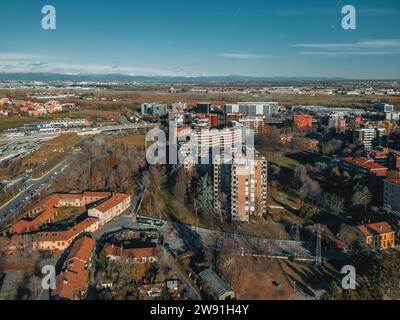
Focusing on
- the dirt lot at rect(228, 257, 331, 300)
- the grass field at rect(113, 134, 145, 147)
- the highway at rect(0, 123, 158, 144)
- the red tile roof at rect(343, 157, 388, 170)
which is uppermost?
the highway at rect(0, 123, 158, 144)

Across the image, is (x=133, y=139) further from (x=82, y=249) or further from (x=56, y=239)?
(x=82, y=249)

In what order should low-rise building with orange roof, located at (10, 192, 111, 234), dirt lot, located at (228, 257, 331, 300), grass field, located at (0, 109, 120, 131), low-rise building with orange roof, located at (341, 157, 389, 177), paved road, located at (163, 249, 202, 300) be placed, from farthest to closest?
grass field, located at (0, 109, 120, 131)
low-rise building with orange roof, located at (341, 157, 389, 177)
low-rise building with orange roof, located at (10, 192, 111, 234)
dirt lot, located at (228, 257, 331, 300)
paved road, located at (163, 249, 202, 300)

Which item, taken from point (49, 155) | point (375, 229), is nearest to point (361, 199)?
point (375, 229)

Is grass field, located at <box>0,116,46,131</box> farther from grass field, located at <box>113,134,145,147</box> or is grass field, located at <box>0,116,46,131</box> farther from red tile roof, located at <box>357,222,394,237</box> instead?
red tile roof, located at <box>357,222,394,237</box>

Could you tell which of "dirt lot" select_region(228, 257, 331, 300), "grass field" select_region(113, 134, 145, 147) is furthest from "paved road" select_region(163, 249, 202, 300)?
"grass field" select_region(113, 134, 145, 147)

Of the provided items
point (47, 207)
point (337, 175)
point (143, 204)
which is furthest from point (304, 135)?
point (47, 207)
